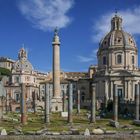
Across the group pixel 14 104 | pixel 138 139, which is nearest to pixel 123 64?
pixel 14 104

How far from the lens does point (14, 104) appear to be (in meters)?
96.9

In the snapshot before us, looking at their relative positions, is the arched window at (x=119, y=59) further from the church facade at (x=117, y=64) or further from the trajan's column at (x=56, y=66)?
the trajan's column at (x=56, y=66)

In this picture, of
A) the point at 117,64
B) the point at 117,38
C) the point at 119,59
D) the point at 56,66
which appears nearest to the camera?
the point at 56,66

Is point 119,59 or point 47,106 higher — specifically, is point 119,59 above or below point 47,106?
above

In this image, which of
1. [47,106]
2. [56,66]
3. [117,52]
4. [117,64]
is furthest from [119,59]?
[47,106]

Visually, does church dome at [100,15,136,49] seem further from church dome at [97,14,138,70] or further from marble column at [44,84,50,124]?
marble column at [44,84,50,124]

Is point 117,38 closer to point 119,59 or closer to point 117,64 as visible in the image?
point 119,59

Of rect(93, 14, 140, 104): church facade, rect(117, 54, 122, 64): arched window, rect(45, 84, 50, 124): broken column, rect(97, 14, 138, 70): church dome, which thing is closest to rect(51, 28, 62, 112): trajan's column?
rect(93, 14, 140, 104): church facade

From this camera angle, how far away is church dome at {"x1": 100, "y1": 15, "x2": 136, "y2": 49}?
10472 centimetres

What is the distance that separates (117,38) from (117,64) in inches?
260

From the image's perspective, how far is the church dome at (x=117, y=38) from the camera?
105 metres

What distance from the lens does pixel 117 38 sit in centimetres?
10519

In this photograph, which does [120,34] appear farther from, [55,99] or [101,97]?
[55,99]

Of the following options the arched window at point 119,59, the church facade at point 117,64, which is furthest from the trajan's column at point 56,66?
the arched window at point 119,59
